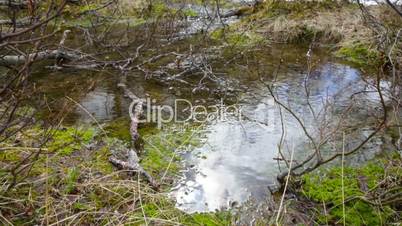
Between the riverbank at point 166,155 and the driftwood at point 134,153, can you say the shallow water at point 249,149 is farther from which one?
the driftwood at point 134,153

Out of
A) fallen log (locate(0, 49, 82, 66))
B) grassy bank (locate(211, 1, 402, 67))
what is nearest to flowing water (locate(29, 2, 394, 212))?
fallen log (locate(0, 49, 82, 66))

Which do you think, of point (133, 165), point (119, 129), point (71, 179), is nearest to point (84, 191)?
point (71, 179)

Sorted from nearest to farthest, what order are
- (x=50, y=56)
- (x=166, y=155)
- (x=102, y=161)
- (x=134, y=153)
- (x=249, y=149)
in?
(x=102, y=161), (x=134, y=153), (x=166, y=155), (x=249, y=149), (x=50, y=56)

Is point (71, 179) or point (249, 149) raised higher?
point (71, 179)

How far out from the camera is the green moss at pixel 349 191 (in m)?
3.06

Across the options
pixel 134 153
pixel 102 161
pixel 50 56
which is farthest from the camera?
pixel 50 56

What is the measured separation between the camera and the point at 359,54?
287 inches

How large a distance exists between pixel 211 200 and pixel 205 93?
2.37 metres

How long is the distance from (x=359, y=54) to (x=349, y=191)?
451 centimetres

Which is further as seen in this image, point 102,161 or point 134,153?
point 134,153

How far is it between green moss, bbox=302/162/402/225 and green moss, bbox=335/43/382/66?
11.5 feet

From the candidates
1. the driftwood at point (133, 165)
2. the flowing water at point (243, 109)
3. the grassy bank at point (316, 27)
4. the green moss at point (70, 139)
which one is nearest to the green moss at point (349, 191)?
A: the flowing water at point (243, 109)

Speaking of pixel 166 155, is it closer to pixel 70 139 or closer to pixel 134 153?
pixel 134 153

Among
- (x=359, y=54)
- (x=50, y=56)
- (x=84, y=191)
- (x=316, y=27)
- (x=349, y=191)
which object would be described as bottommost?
(x=349, y=191)
